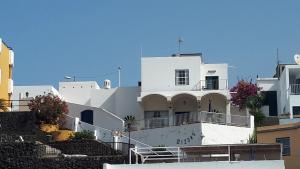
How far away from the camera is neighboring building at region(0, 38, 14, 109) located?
2279 inches

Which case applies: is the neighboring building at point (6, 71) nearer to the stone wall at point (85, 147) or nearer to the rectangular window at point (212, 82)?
the stone wall at point (85, 147)

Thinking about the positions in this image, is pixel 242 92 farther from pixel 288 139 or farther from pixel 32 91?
pixel 288 139

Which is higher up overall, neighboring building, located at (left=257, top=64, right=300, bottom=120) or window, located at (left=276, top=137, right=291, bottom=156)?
neighboring building, located at (left=257, top=64, right=300, bottom=120)

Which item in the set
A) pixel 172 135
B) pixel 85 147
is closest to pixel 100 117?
pixel 172 135

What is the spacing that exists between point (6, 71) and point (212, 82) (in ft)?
56.4

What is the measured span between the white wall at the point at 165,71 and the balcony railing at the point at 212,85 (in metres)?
0.38

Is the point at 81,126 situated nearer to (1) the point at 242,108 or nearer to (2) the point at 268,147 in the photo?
(1) the point at 242,108

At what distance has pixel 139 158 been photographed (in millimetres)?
43750

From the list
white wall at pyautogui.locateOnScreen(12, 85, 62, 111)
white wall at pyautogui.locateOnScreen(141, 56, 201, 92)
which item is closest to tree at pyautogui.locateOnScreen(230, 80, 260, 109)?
white wall at pyautogui.locateOnScreen(141, 56, 201, 92)

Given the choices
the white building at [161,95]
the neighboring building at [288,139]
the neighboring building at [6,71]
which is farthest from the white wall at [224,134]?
the neighboring building at [6,71]

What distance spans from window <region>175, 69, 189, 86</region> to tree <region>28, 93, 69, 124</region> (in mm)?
12024

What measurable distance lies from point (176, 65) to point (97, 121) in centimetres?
834

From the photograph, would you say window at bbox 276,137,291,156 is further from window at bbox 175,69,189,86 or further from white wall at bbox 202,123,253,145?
window at bbox 175,69,189,86

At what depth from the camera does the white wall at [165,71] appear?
6397cm
